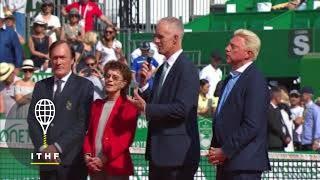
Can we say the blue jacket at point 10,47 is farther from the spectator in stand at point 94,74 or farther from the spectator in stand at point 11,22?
the spectator in stand at point 94,74

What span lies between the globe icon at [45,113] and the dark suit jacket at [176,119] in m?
0.99

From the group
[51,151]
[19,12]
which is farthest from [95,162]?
[19,12]

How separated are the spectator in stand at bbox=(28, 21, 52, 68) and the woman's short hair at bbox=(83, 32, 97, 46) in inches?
43.5

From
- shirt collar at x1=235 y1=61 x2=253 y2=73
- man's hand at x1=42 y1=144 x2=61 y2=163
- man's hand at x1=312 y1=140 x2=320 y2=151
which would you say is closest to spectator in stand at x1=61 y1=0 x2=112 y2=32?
man's hand at x1=312 y1=140 x2=320 y2=151

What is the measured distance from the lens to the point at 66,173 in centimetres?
858

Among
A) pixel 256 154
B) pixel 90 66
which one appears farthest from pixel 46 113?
pixel 90 66

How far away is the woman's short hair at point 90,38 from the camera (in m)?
19.2

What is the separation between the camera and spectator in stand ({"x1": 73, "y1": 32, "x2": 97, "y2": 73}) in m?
17.3

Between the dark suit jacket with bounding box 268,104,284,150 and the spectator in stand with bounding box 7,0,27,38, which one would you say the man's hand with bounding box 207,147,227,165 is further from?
the spectator in stand with bounding box 7,0,27,38

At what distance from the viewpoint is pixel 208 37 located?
2255 cm

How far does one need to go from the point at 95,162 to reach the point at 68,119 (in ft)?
1.54

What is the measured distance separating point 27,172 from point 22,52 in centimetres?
716

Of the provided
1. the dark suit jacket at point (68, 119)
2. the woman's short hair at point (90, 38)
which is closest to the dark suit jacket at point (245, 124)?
the dark suit jacket at point (68, 119)

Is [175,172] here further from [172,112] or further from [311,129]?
[311,129]
